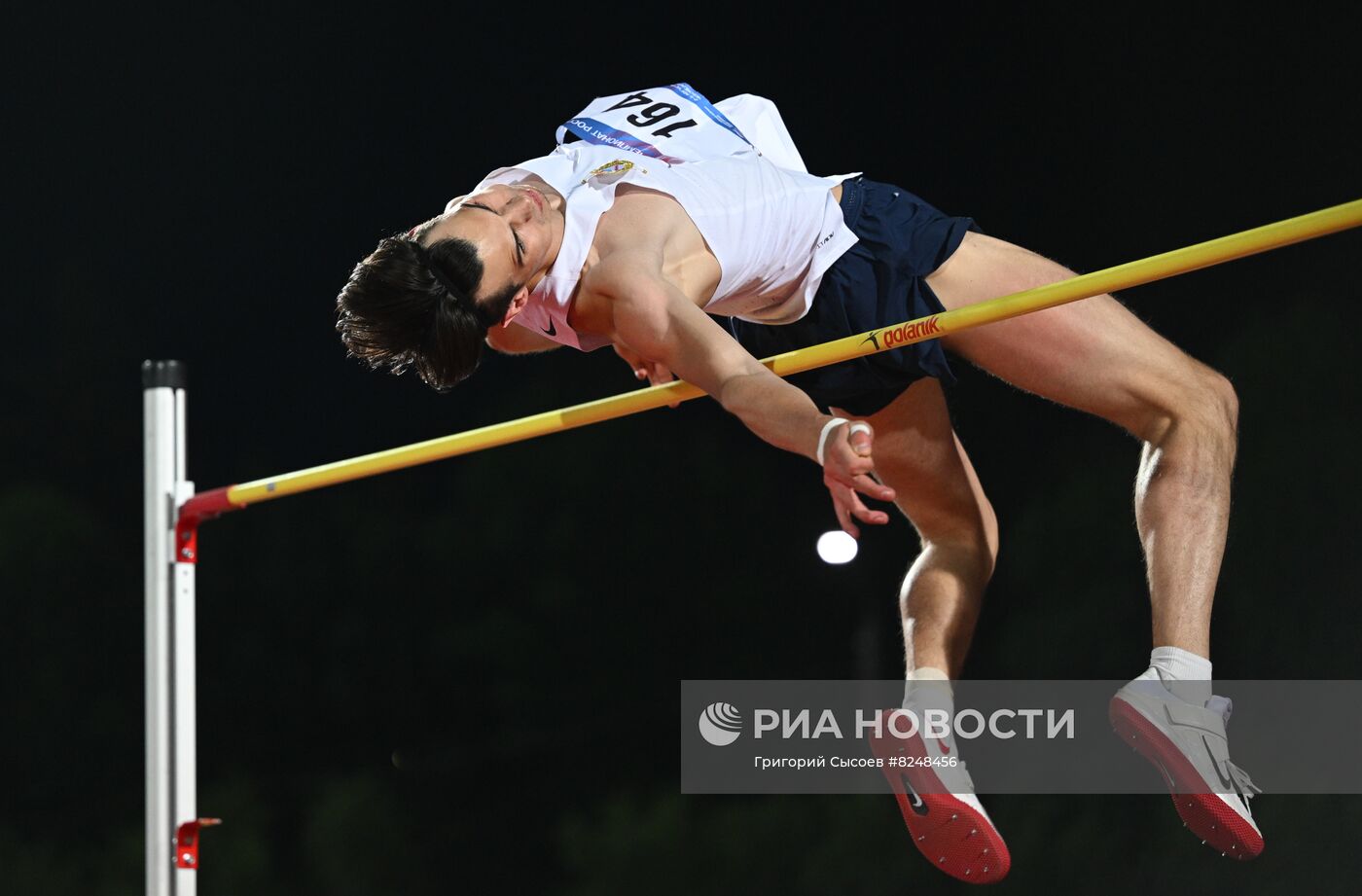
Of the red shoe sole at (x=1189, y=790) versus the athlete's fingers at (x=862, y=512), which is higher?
the athlete's fingers at (x=862, y=512)

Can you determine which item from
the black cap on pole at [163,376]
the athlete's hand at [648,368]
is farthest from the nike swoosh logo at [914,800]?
the black cap on pole at [163,376]

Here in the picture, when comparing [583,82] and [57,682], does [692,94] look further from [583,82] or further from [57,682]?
[57,682]

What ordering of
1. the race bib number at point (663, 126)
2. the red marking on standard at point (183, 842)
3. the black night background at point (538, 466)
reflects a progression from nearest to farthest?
1. the race bib number at point (663, 126)
2. the red marking on standard at point (183, 842)
3. the black night background at point (538, 466)

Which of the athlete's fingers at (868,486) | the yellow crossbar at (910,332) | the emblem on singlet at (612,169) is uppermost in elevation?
the emblem on singlet at (612,169)

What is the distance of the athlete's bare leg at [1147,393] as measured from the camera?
1.83 m

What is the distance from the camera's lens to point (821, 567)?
412 centimetres

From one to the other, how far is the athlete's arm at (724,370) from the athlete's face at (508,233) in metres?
0.07

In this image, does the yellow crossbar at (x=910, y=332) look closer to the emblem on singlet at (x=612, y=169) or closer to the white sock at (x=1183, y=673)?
the emblem on singlet at (x=612, y=169)

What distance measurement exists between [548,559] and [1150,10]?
2116 mm

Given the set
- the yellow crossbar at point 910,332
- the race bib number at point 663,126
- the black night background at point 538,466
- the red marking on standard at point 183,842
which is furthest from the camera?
the black night background at point 538,466

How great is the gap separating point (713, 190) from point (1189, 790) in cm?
88

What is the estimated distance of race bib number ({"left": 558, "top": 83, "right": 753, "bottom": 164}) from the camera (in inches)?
76.3

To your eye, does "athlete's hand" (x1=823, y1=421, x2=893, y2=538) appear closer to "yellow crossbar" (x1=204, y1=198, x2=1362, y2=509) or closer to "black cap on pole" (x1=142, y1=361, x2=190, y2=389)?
"yellow crossbar" (x1=204, y1=198, x2=1362, y2=509)

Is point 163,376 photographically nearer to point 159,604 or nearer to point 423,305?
point 159,604
